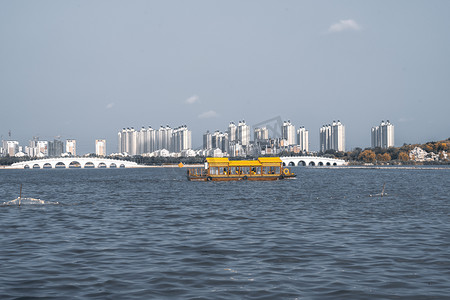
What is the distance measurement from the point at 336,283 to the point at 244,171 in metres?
72.8

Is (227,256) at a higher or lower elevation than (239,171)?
lower

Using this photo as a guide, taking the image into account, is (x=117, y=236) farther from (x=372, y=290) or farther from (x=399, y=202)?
(x=399, y=202)

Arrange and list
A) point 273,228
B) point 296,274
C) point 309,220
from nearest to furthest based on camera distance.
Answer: point 296,274 → point 273,228 → point 309,220

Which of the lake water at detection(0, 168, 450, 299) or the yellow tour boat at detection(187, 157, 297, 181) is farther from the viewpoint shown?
the yellow tour boat at detection(187, 157, 297, 181)

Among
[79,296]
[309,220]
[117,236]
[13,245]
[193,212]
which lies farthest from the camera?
[193,212]

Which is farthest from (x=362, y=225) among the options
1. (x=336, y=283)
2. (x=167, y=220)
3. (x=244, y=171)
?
(x=244, y=171)

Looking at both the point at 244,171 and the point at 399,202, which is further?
the point at 244,171

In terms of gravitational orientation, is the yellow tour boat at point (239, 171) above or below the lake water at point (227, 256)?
above

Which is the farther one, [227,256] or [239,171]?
[239,171]

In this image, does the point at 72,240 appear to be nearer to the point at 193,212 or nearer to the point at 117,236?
the point at 117,236

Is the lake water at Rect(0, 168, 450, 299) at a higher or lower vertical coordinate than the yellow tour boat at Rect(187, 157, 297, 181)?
lower

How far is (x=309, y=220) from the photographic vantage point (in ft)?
90.7

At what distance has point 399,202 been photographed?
40000 mm

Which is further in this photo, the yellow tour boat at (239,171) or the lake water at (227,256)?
the yellow tour boat at (239,171)
